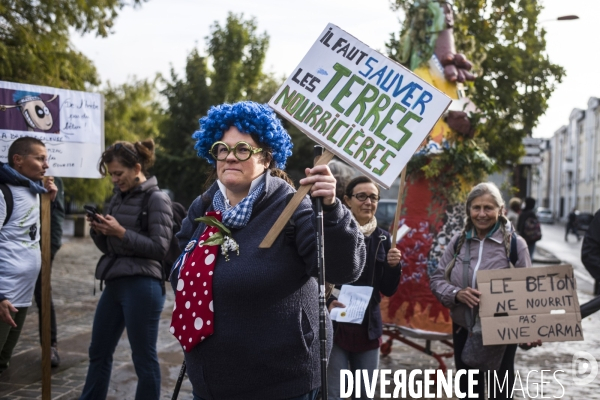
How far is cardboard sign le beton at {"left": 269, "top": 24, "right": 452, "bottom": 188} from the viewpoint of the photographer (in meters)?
2.67

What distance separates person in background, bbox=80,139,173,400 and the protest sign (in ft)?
3.15

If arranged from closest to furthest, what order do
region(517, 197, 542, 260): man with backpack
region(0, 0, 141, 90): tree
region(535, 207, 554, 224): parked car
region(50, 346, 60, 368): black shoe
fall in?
region(50, 346, 60, 368): black shoe < region(0, 0, 141, 90): tree < region(517, 197, 542, 260): man with backpack < region(535, 207, 554, 224): parked car

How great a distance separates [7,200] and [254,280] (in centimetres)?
240

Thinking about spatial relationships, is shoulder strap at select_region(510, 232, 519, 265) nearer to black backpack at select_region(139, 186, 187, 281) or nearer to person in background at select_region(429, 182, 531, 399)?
person in background at select_region(429, 182, 531, 399)

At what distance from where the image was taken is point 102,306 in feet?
14.3

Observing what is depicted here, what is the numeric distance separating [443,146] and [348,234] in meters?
4.14

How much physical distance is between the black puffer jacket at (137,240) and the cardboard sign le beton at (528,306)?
2.02m

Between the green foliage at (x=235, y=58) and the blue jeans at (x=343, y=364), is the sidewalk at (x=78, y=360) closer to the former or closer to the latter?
the blue jeans at (x=343, y=364)

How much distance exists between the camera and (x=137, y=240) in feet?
13.9

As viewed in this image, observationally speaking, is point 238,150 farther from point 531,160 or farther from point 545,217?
point 545,217

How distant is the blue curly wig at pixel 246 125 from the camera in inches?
108

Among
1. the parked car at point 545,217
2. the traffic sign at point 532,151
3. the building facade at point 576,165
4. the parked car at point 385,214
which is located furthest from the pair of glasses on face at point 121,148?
the parked car at point 545,217

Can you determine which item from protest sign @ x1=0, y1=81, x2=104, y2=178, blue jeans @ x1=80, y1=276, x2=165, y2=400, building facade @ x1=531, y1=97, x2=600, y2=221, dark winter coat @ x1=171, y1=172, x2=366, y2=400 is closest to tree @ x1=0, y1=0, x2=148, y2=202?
protest sign @ x1=0, y1=81, x2=104, y2=178

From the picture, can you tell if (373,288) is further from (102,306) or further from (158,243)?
(102,306)
